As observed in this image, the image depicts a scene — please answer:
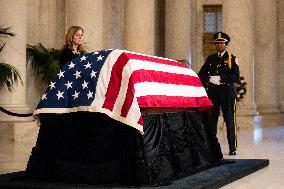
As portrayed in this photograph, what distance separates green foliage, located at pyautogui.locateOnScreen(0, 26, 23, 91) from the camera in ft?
34.5

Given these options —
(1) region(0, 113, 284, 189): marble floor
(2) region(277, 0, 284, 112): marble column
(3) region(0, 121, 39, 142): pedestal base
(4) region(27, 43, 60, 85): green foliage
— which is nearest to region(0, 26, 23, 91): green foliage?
(3) region(0, 121, 39, 142): pedestal base

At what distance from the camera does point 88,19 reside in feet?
43.9

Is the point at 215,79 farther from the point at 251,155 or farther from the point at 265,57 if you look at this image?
the point at 265,57

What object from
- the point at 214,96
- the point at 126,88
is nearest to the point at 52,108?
the point at 126,88

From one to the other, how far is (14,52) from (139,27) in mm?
5699

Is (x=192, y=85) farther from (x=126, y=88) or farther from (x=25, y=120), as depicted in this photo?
(x=25, y=120)

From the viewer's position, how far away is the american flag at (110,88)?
6.52m

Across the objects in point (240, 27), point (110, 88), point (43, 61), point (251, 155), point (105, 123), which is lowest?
point (251, 155)

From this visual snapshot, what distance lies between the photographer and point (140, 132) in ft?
21.3

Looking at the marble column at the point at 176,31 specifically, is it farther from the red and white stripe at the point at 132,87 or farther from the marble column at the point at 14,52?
the red and white stripe at the point at 132,87

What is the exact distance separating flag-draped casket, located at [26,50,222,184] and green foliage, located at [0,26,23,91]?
12.1ft

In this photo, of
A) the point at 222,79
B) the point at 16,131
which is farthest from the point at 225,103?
the point at 16,131

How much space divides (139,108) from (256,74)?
16056mm

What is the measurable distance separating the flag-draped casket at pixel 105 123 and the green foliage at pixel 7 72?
3699 millimetres
